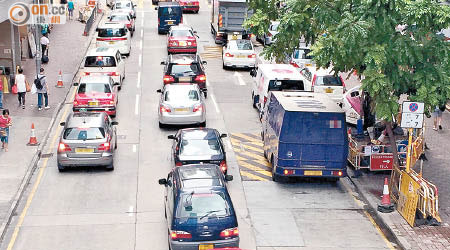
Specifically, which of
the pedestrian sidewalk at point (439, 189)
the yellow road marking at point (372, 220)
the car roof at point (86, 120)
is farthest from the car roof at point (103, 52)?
the yellow road marking at point (372, 220)

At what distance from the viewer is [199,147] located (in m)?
22.0

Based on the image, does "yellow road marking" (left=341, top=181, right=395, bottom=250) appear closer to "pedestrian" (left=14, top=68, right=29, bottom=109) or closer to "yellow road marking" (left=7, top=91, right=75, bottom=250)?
"yellow road marking" (left=7, top=91, right=75, bottom=250)

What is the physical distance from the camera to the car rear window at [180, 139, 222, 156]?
2177 cm

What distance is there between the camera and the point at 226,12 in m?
45.6

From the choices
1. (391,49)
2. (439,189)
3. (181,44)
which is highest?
(391,49)

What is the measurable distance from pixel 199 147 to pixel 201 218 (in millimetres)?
6283

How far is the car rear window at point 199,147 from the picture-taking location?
21.8m

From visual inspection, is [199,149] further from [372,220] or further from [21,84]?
[21,84]

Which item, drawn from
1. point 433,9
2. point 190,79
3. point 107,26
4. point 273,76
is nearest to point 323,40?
point 433,9

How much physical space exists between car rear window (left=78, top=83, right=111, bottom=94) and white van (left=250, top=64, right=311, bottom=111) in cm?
598

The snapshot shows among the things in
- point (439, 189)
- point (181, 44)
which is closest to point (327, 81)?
point (439, 189)

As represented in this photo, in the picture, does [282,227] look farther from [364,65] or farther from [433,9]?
[433,9]

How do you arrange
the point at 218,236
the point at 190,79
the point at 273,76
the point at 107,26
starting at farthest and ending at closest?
1. the point at 107,26
2. the point at 190,79
3. the point at 273,76
4. the point at 218,236

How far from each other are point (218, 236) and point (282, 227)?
364 centimetres
